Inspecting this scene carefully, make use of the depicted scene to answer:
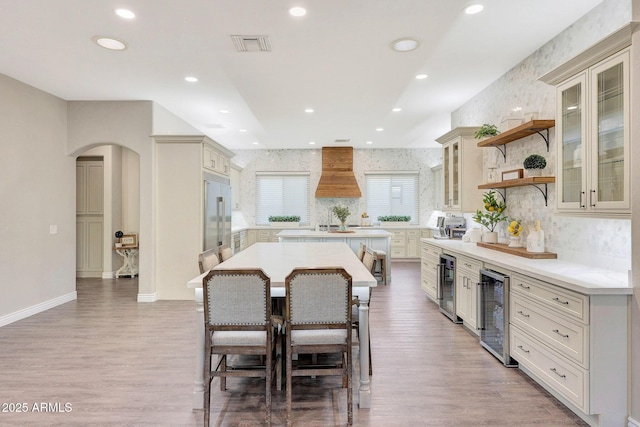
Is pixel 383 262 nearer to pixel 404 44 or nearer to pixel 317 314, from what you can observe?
pixel 404 44

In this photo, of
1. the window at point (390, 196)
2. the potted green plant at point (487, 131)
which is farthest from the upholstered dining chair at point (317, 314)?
the window at point (390, 196)

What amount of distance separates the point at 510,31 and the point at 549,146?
45.8 inches

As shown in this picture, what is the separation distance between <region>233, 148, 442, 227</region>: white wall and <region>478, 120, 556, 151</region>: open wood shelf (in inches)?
205

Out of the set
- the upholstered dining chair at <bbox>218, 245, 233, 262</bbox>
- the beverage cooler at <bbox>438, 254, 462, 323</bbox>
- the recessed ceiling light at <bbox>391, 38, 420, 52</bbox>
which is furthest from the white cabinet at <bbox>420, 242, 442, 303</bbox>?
the upholstered dining chair at <bbox>218, 245, 233, 262</bbox>

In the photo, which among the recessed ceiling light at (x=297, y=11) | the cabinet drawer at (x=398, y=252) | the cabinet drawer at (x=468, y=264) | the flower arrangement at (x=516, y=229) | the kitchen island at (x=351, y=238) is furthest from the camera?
the cabinet drawer at (x=398, y=252)

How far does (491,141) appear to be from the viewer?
4102 mm

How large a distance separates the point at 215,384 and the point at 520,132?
12.1 ft

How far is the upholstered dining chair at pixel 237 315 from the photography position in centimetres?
208

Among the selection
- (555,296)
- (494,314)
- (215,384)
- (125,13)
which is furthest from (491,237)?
(125,13)

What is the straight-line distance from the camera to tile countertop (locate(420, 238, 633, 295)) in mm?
2086

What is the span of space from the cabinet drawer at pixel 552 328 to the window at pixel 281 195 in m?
6.98

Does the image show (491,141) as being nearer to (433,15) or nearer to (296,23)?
(433,15)

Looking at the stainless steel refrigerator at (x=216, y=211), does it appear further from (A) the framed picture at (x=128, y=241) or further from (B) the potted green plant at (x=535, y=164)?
(B) the potted green plant at (x=535, y=164)

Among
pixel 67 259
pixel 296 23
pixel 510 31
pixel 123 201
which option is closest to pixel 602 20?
pixel 510 31
